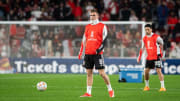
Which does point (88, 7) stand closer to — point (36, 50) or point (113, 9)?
point (113, 9)

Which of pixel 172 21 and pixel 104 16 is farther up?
pixel 104 16

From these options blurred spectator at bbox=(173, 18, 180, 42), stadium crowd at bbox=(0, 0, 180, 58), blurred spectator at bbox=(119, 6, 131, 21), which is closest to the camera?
stadium crowd at bbox=(0, 0, 180, 58)

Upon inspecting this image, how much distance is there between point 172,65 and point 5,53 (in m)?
8.64

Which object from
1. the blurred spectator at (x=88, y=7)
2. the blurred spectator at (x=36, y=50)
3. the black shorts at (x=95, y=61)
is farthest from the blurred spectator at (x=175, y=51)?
the black shorts at (x=95, y=61)

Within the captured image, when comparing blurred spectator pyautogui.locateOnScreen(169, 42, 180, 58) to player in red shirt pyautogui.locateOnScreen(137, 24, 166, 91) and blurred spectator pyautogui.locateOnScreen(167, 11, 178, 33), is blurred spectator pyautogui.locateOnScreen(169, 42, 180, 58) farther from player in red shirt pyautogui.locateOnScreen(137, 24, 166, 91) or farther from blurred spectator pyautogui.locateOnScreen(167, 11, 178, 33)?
player in red shirt pyautogui.locateOnScreen(137, 24, 166, 91)

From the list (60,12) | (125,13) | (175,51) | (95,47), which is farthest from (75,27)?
(95,47)

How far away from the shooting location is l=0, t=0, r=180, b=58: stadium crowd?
82.8ft

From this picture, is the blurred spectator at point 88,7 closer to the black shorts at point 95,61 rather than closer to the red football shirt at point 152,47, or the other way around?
the red football shirt at point 152,47

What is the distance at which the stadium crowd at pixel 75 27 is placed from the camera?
2523cm

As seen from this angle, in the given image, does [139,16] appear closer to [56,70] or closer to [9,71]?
[56,70]

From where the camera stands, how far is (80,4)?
94.0 ft

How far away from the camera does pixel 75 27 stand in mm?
25922

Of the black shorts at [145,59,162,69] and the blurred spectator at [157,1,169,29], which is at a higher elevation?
the blurred spectator at [157,1,169,29]

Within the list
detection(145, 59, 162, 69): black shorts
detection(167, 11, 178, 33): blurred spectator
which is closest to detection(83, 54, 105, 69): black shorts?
detection(145, 59, 162, 69): black shorts
